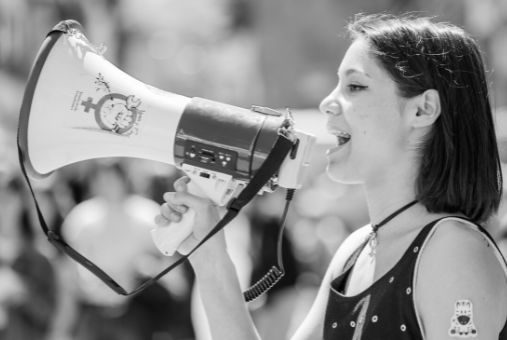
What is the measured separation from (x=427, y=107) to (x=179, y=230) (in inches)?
31.5

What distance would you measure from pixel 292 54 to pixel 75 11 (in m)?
2.80

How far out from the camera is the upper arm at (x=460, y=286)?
1.85 meters

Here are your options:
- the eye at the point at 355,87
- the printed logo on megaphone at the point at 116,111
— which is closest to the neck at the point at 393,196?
the eye at the point at 355,87

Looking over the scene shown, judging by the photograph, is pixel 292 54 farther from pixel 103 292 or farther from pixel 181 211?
pixel 181 211

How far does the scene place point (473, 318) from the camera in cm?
184

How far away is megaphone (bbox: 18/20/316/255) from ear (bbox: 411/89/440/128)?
31 centimetres

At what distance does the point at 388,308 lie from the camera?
1.98 m

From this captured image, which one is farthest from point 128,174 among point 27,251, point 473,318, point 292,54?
point 473,318

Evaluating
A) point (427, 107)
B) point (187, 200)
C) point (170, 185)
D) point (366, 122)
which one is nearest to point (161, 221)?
point (187, 200)

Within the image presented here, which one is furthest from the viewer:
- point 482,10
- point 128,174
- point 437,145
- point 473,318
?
point 482,10

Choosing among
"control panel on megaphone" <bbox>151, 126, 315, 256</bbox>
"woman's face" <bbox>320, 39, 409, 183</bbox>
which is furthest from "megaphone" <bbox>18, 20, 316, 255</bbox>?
"woman's face" <bbox>320, 39, 409, 183</bbox>

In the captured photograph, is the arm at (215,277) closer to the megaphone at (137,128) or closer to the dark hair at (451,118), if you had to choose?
the megaphone at (137,128)

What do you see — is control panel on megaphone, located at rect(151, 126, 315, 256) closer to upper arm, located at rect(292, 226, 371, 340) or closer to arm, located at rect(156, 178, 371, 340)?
arm, located at rect(156, 178, 371, 340)

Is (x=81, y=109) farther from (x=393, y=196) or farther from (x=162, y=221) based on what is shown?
(x=393, y=196)
